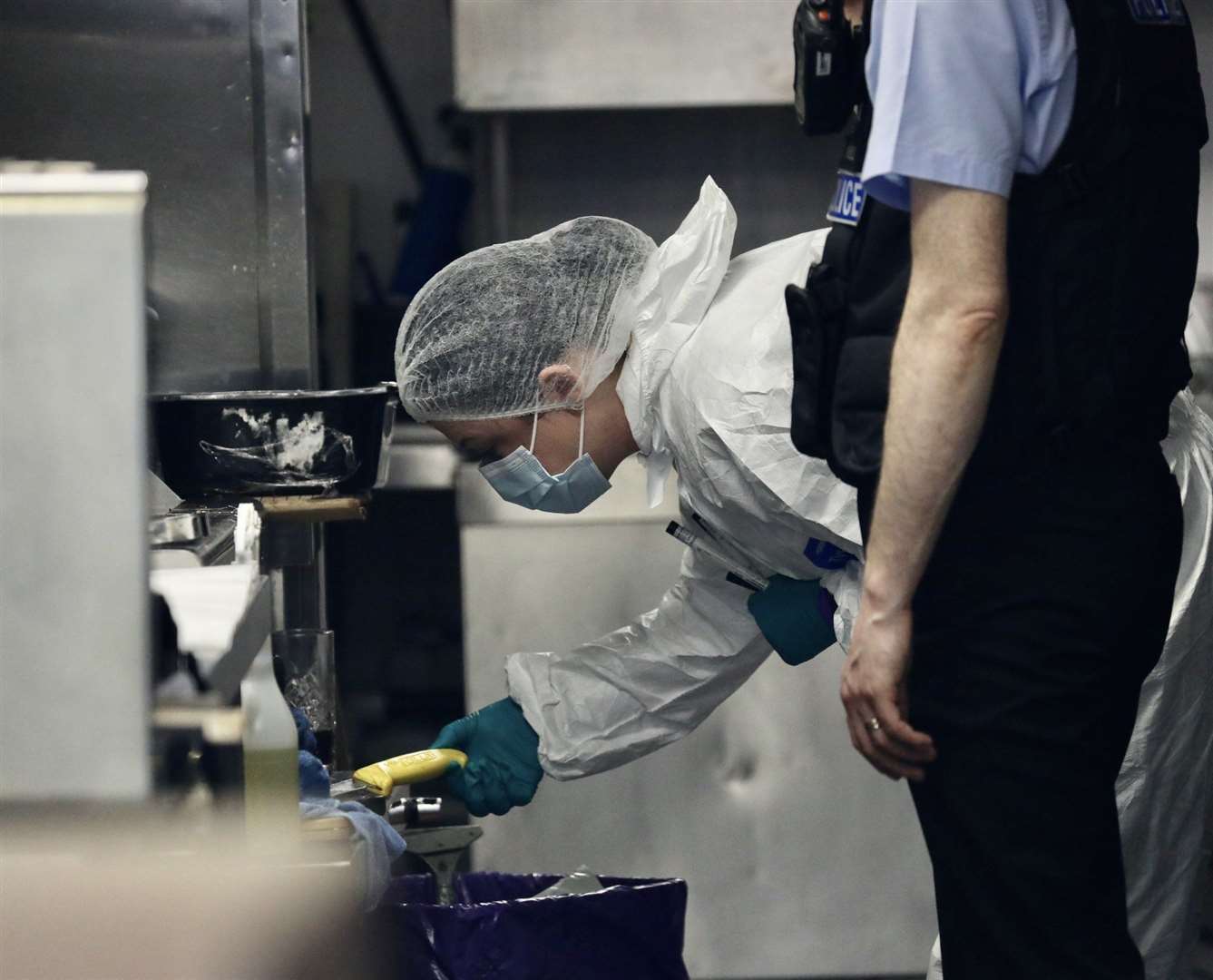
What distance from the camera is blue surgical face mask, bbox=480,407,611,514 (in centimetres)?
161

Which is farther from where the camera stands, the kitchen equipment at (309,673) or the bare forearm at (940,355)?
the kitchen equipment at (309,673)

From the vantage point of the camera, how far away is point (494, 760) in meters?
1.64

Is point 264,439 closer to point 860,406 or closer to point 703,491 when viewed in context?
point 703,491

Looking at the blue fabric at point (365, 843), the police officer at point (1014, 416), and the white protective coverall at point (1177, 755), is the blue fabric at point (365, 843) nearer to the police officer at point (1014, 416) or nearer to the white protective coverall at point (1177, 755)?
the police officer at point (1014, 416)

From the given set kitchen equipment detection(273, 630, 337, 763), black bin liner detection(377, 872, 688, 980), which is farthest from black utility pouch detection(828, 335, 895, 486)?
kitchen equipment detection(273, 630, 337, 763)

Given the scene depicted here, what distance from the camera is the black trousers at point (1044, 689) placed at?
1.09m

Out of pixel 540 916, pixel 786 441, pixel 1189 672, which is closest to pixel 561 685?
pixel 540 916

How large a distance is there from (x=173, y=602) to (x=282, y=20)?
1445mm

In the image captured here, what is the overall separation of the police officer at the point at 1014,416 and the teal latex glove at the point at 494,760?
1.93 ft

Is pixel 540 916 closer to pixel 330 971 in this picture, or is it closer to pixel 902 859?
pixel 330 971

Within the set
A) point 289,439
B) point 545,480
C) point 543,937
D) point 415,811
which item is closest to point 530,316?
point 545,480

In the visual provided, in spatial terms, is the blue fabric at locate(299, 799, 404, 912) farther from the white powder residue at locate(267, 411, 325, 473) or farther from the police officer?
the white powder residue at locate(267, 411, 325, 473)

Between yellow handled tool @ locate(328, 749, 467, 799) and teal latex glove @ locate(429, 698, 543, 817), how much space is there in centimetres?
4

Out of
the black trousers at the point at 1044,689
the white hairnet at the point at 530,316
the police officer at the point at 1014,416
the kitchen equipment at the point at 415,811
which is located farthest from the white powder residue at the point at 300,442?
the black trousers at the point at 1044,689
